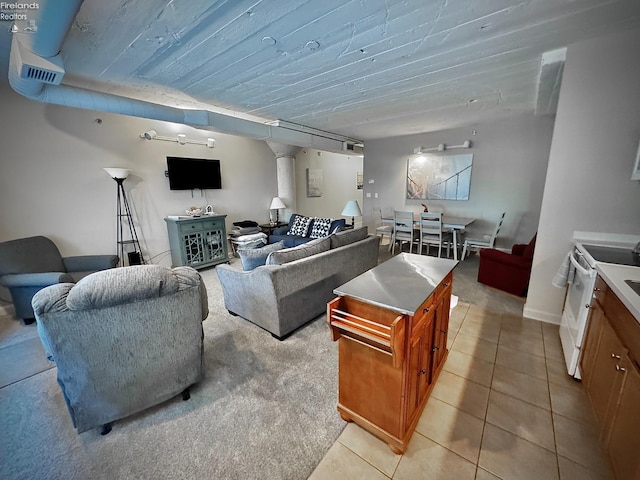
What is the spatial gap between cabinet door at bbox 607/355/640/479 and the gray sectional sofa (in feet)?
6.34

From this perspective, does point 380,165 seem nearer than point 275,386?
No

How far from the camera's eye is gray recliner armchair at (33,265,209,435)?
1297 mm

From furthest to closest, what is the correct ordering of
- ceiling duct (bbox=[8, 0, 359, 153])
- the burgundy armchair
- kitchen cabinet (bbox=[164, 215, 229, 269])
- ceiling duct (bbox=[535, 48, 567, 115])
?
1. kitchen cabinet (bbox=[164, 215, 229, 269])
2. the burgundy armchair
3. ceiling duct (bbox=[535, 48, 567, 115])
4. ceiling duct (bbox=[8, 0, 359, 153])

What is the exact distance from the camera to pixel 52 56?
1817 mm

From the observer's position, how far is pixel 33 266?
9.00 feet

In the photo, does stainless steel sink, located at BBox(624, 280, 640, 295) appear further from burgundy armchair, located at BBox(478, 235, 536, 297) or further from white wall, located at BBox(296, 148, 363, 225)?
white wall, located at BBox(296, 148, 363, 225)

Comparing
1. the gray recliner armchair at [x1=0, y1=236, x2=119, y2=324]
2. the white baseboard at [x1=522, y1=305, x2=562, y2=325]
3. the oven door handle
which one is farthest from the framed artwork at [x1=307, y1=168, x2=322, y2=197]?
the oven door handle

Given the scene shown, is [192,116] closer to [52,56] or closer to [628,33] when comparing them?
[52,56]

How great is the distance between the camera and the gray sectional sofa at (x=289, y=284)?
2193 mm

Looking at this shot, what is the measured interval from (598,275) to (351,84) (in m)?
2.59

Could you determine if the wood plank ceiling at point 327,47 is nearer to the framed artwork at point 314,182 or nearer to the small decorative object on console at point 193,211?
the small decorative object on console at point 193,211

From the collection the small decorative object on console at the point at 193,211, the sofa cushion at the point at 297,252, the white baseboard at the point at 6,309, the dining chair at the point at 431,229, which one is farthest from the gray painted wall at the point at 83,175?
the dining chair at the point at 431,229

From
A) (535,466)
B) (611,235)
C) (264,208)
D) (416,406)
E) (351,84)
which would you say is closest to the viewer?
(535,466)

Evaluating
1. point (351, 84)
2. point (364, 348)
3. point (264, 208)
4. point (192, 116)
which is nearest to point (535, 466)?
point (364, 348)
